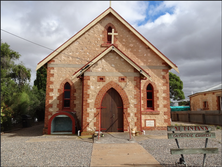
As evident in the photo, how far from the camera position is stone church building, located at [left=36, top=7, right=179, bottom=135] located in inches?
488

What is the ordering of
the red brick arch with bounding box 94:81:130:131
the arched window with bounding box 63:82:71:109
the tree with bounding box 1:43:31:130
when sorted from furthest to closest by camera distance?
1. the tree with bounding box 1:43:31:130
2. the arched window with bounding box 63:82:71:109
3. the red brick arch with bounding box 94:81:130:131

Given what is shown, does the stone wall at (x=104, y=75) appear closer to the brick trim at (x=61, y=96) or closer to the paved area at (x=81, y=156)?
the brick trim at (x=61, y=96)

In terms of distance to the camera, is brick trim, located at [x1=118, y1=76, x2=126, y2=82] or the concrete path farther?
brick trim, located at [x1=118, y1=76, x2=126, y2=82]

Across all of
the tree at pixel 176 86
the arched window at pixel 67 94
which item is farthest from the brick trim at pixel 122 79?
the tree at pixel 176 86

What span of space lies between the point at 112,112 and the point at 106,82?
2.07 meters

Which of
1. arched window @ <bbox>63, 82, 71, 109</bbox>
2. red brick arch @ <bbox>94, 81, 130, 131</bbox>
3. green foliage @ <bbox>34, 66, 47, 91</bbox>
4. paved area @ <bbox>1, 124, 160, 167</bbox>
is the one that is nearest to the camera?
paved area @ <bbox>1, 124, 160, 167</bbox>

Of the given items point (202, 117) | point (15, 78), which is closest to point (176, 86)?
point (202, 117)

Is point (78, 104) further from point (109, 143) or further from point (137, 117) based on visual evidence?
point (109, 143)

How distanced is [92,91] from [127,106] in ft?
8.40

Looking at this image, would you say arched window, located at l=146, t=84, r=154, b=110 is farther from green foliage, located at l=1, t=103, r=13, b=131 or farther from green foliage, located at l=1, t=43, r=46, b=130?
green foliage, located at l=1, t=43, r=46, b=130

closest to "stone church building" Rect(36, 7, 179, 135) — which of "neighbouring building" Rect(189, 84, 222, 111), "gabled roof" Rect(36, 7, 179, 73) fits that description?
"gabled roof" Rect(36, 7, 179, 73)

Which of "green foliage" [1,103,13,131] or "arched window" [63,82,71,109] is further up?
"arched window" [63,82,71,109]

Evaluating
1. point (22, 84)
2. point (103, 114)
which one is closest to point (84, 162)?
point (103, 114)

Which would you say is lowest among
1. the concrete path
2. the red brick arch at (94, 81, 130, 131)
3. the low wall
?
the concrete path
